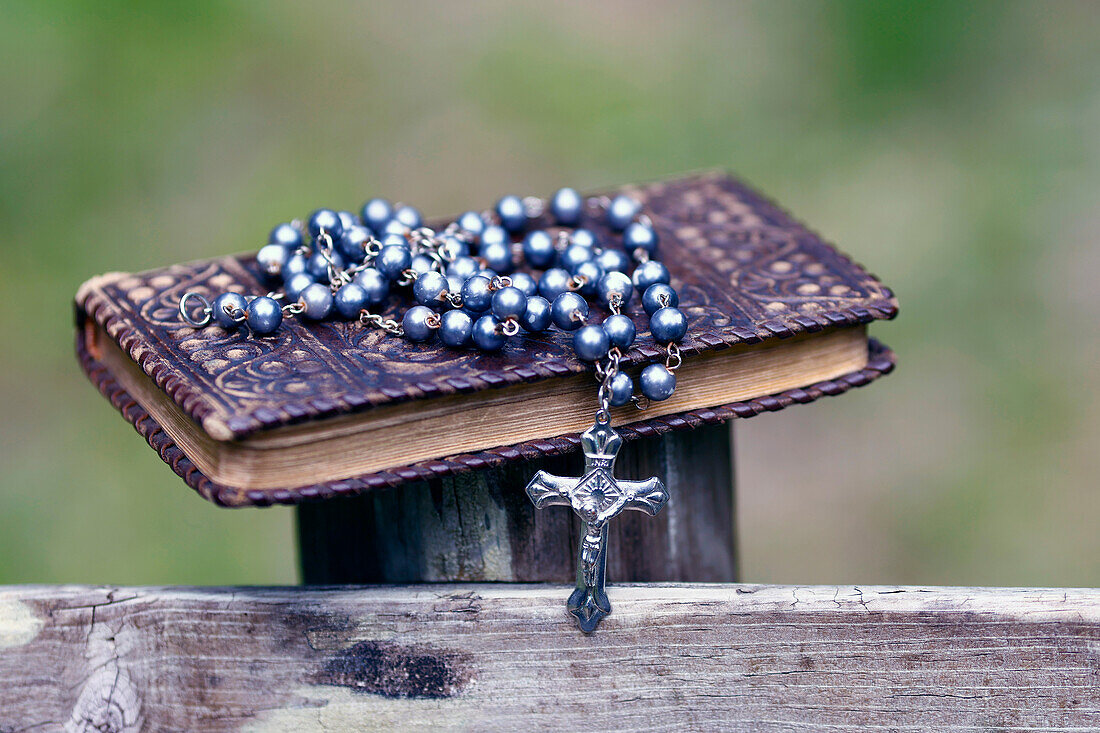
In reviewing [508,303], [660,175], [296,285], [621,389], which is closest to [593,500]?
[621,389]

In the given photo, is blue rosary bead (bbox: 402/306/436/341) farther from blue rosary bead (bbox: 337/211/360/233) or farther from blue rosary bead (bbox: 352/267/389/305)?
blue rosary bead (bbox: 337/211/360/233)

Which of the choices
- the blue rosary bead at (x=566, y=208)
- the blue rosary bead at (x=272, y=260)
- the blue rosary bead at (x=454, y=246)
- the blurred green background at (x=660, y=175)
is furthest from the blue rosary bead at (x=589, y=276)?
the blurred green background at (x=660, y=175)

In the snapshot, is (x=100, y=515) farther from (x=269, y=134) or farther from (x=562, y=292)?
(x=562, y=292)

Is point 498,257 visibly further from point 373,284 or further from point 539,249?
point 373,284

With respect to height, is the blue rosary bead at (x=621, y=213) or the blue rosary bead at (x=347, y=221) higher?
the blue rosary bead at (x=347, y=221)

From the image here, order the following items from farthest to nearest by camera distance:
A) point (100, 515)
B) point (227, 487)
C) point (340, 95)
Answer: point (340, 95) → point (100, 515) → point (227, 487)

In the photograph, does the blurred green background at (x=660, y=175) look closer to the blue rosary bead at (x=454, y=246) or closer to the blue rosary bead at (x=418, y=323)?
the blue rosary bead at (x=454, y=246)

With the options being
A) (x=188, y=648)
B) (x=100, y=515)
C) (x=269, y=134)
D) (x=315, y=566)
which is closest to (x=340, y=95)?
(x=269, y=134)
